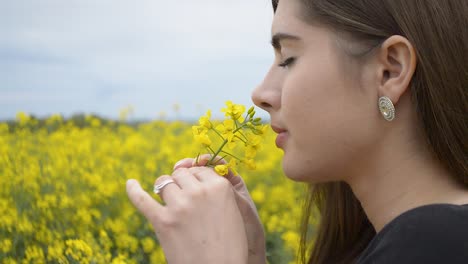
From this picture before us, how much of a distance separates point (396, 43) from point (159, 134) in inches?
211

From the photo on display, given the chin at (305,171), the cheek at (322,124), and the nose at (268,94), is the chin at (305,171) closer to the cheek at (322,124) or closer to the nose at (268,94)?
the cheek at (322,124)

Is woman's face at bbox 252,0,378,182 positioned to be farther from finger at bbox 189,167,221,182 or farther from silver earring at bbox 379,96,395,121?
finger at bbox 189,167,221,182

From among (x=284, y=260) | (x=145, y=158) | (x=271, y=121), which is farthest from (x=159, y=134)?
(x=271, y=121)

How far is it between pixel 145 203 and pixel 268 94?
0.33 meters

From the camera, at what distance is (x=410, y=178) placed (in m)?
1.16

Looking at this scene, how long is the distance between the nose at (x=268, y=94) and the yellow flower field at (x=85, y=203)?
2.28 feet

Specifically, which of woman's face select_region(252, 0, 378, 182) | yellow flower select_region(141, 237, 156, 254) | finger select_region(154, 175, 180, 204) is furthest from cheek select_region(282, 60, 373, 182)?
yellow flower select_region(141, 237, 156, 254)

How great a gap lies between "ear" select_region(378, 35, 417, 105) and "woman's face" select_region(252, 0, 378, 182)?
3 centimetres

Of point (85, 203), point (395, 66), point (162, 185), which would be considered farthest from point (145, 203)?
point (85, 203)

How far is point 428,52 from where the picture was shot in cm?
110

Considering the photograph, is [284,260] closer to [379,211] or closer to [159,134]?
[379,211]

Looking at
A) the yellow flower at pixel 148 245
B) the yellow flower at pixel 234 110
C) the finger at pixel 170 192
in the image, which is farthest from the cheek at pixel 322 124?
the yellow flower at pixel 148 245

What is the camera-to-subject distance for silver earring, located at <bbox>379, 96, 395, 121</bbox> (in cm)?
111

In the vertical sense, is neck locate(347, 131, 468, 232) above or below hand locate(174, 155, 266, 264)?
above
